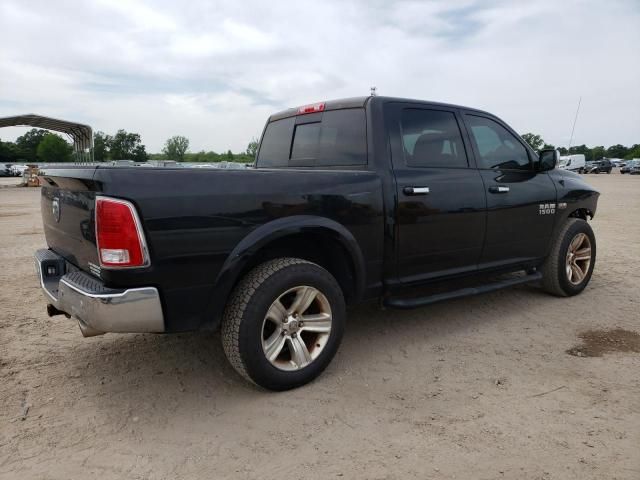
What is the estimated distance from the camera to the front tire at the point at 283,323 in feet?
8.96

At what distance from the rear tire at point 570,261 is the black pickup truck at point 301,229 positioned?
25 cm

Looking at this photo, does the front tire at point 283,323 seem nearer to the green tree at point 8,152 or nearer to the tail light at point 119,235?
the tail light at point 119,235

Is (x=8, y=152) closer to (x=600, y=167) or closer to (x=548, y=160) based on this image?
(x=600, y=167)

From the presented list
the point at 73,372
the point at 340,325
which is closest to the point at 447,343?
the point at 340,325

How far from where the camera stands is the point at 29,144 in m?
80.6

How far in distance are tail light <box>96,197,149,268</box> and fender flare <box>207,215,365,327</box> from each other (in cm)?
45

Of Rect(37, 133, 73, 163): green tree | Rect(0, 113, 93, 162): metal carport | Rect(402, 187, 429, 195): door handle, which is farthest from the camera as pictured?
Rect(37, 133, 73, 163): green tree

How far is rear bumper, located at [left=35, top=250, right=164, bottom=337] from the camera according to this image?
7.87 ft

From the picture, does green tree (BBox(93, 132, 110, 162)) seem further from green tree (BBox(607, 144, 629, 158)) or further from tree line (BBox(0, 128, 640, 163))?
green tree (BBox(607, 144, 629, 158))

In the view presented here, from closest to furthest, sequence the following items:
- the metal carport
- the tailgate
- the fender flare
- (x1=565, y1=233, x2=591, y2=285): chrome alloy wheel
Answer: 1. the tailgate
2. the fender flare
3. (x1=565, y1=233, x2=591, y2=285): chrome alloy wheel
4. the metal carport

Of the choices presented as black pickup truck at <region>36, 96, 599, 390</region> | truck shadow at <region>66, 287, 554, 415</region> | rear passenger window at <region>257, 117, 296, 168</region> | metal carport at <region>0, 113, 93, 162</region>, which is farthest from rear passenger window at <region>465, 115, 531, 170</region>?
metal carport at <region>0, 113, 93, 162</region>

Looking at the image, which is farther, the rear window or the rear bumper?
the rear window

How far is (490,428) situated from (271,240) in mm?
1572

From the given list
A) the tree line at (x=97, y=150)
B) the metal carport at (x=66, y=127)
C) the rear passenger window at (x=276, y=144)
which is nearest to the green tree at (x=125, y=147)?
the tree line at (x=97, y=150)
